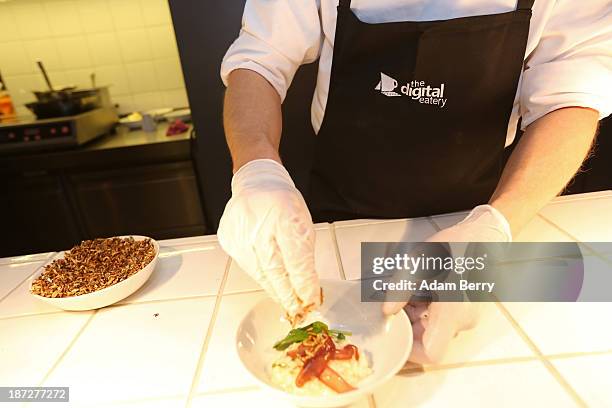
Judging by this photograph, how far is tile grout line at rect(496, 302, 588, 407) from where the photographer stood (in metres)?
0.55

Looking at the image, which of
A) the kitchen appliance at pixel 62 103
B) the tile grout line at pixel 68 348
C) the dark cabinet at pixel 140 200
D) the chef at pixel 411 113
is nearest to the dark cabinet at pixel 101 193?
the dark cabinet at pixel 140 200

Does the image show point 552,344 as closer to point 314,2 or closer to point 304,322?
point 304,322

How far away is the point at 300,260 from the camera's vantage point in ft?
2.12

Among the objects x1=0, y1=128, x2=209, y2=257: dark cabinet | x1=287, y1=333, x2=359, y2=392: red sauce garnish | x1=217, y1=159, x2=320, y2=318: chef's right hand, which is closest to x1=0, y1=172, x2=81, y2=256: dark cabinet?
x1=0, y1=128, x2=209, y2=257: dark cabinet

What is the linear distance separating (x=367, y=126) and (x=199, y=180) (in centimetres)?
129

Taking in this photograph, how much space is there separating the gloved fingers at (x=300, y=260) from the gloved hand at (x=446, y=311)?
0.40ft

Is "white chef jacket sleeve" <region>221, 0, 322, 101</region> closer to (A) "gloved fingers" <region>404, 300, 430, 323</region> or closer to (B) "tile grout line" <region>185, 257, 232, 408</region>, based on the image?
(B) "tile grout line" <region>185, 257, 232, 408</region>

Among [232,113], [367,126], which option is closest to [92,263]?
[232,113]

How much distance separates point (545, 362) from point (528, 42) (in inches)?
29.7

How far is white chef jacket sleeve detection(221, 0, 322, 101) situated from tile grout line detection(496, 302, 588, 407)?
0.73 meters

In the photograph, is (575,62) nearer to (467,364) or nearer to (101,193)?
(467,364)

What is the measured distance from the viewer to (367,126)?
113 cm

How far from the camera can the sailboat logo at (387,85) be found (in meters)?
1.06

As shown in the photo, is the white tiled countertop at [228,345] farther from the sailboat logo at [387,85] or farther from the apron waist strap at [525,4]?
the apron waist strap at [525,4]
